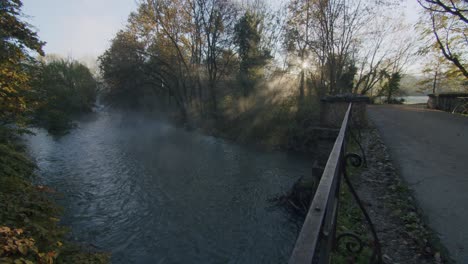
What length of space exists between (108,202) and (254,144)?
36.8 ft

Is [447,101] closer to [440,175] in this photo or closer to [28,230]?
[440,175]

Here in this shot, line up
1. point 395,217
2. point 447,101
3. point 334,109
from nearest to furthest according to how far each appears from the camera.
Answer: point 395,217 → point 334,109 → point 447,101

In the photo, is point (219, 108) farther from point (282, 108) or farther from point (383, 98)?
point (383, 98)

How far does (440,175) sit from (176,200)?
26.4ft

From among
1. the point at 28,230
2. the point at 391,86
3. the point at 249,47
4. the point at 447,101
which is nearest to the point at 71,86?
the point at 249,47

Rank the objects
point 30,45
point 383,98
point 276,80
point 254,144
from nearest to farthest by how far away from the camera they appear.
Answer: point 30,45 < point 254,144 < point 276,80 < point 383,98

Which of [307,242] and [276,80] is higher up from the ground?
[276,80]

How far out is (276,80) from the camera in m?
21.9

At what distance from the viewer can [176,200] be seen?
934cm

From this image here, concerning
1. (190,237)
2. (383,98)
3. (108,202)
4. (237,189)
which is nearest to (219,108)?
(237,189)

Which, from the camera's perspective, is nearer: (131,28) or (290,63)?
(290,63)

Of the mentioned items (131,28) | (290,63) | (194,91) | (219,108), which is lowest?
(219,108)

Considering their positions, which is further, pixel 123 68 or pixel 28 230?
pixel 123 68

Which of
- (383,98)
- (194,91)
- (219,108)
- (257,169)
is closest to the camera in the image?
(257,169)
